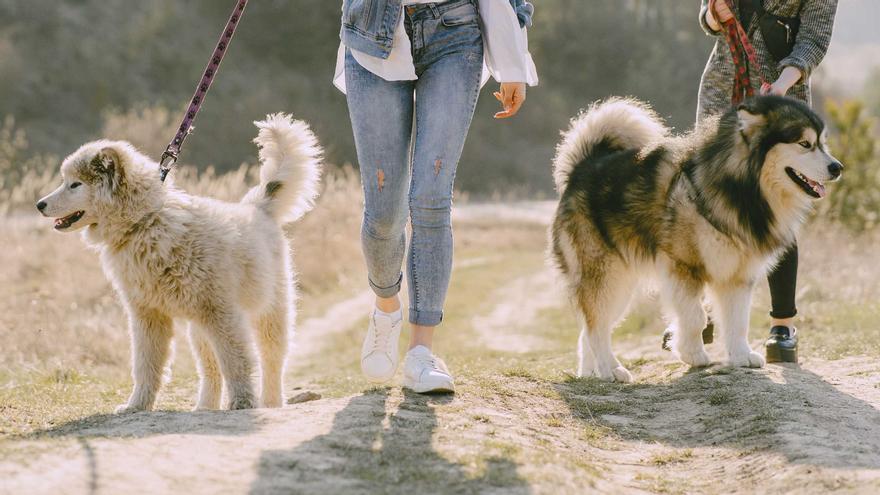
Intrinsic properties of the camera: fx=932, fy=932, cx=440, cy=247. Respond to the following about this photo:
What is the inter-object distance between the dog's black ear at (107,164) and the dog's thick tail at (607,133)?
2656mm

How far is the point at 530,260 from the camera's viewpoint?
57.3 feet

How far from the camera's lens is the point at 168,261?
176 inches

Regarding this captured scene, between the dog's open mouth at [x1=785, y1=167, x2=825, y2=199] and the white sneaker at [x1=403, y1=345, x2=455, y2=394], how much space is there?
227 centimetres

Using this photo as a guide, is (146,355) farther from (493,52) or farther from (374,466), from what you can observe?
(493,52)

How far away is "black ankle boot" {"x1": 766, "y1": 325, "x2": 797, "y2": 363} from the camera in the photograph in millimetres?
5559

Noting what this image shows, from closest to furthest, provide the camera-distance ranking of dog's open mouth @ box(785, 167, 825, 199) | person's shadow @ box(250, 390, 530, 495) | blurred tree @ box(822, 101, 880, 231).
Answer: person's shadow @ box(250, 390, 530, 495) → dog's open mouth @ box(785, 167, 825, 199) → blurred tree @ box(822, 101, 880, 231)

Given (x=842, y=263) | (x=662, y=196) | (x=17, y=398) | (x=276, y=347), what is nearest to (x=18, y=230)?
(x=17, y=398)

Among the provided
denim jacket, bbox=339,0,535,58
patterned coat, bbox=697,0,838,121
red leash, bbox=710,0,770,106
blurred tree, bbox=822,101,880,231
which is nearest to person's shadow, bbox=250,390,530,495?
denim jacket, bbox=339,0,535,58

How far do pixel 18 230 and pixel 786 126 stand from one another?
10.1 metres

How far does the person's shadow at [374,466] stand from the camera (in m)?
2.91

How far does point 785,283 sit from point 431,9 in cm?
288

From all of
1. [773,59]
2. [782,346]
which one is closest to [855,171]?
[773,59]

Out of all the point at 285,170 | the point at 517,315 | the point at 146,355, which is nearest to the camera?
the point at 146,355

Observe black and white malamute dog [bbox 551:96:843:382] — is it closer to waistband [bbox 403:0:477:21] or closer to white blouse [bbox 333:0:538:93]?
white blouse [bbox 333:0:538:93]
